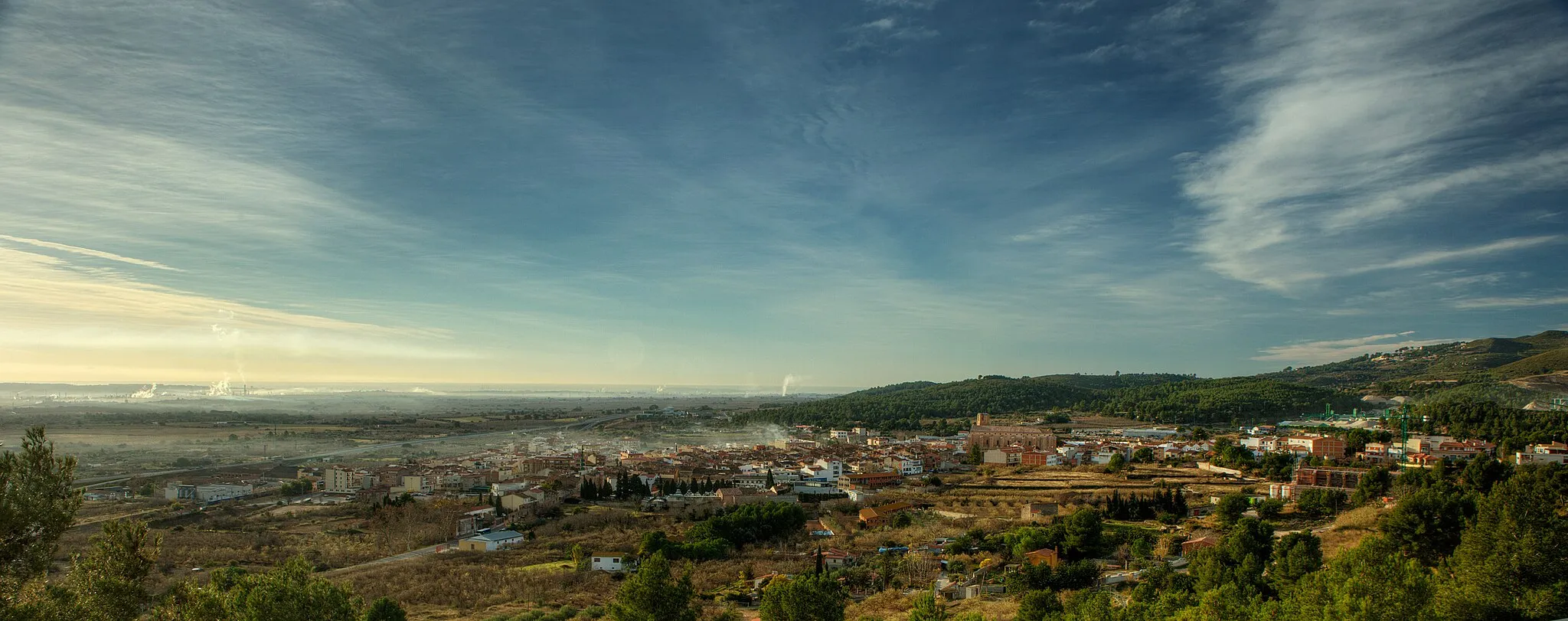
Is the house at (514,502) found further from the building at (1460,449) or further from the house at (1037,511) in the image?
the building at (1460,449)

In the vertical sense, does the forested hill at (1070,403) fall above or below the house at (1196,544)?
above

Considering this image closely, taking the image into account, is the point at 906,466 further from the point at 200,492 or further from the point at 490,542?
the point at 200,492

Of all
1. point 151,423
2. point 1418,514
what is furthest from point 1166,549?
point 151,423

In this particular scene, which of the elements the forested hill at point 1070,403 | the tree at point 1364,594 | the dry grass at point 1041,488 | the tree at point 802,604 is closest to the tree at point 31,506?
the tree at point 802,604

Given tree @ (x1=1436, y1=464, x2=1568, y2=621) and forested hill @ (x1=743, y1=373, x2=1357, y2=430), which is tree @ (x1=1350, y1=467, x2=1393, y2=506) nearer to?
tree @ (x1=1436, y1=464, x2=1568, y2=621)

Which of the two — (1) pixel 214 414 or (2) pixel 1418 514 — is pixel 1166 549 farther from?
(1) pixel 214 414

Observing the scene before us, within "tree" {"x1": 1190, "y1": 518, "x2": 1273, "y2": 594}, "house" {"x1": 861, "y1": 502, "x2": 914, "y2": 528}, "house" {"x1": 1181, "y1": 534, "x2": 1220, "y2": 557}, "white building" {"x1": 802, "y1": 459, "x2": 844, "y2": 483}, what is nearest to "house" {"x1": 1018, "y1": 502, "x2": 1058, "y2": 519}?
"house" {"x1": 861, "y1": 502, "x2": 914, "y2": 528}
